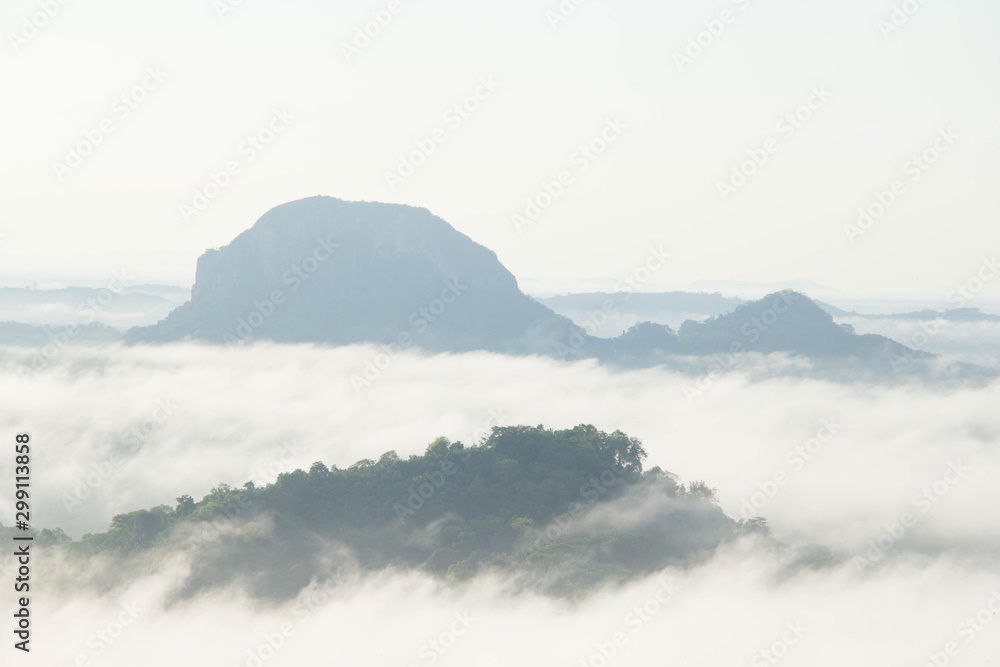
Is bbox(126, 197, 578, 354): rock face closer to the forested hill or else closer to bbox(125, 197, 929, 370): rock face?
bbox(125, 197, 929, 370): rock face

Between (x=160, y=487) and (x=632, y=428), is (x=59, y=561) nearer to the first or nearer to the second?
(x=160, y=487)

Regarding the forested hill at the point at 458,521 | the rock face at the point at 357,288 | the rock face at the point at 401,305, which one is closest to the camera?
the forested hill at the point at 458,521

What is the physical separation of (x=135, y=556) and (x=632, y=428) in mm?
97460

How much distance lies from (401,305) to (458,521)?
112570 millimetres

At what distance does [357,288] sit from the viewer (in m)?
160

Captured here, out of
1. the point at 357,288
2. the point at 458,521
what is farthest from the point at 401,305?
the point at 458,521


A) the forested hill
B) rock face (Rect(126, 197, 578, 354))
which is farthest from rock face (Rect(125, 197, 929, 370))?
the forested hill

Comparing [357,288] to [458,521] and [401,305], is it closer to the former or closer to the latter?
[401,305]

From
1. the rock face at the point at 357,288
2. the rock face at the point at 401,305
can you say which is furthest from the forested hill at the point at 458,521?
the rock face at the point at 401,305

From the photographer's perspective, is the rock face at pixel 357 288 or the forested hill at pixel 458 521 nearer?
the forested hill at pixel 458 521

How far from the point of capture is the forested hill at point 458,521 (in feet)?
147

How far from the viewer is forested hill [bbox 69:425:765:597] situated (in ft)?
147

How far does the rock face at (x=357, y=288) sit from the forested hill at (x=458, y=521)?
334 feet

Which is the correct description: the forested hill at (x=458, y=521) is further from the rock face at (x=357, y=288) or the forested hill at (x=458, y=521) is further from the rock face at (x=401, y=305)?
the rock face at (x=401, y=305)
